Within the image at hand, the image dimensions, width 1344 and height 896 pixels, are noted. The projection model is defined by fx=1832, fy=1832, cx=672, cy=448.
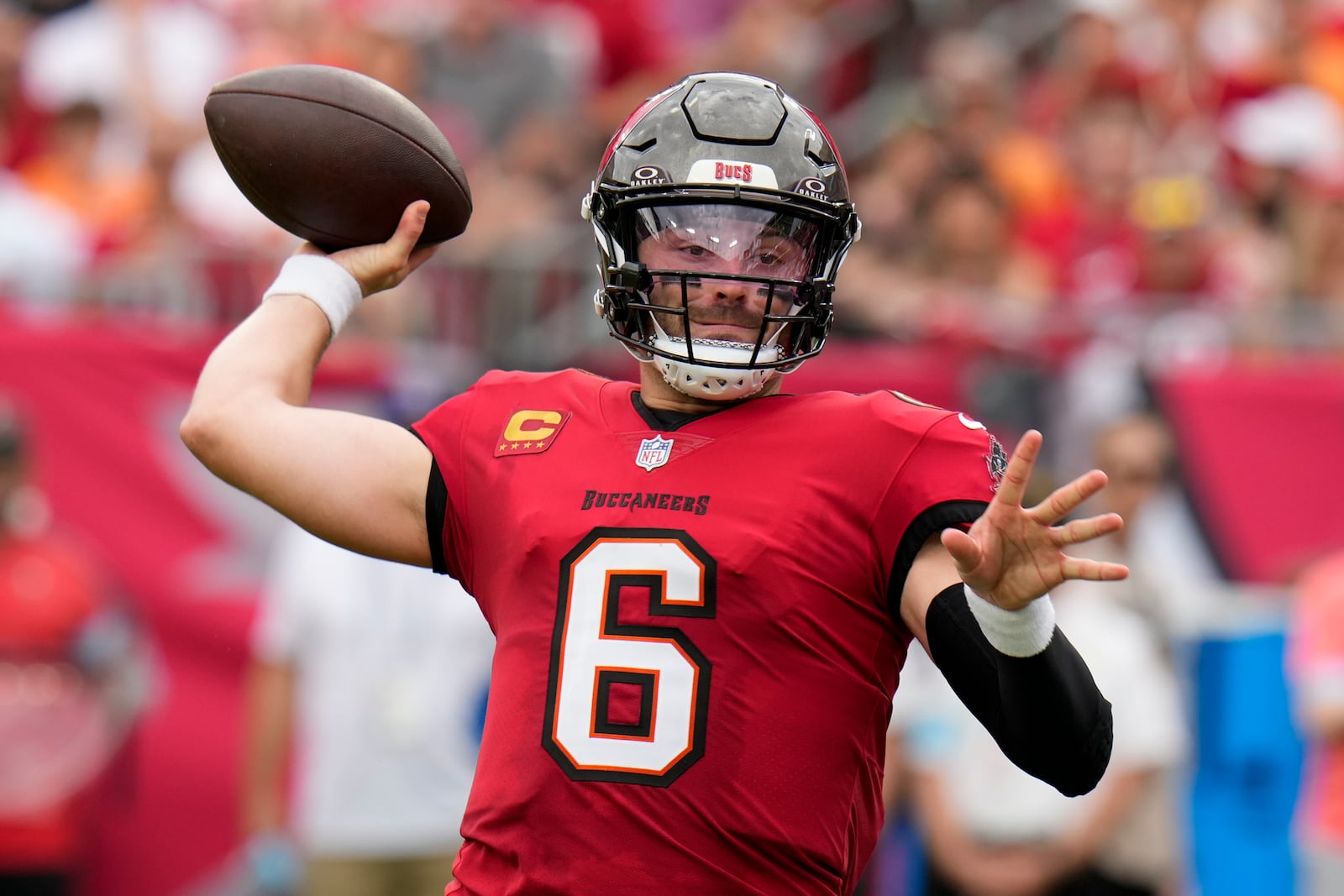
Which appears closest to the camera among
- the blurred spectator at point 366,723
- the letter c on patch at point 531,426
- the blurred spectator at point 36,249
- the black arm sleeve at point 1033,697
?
the black arm sleeve at point 1033,697

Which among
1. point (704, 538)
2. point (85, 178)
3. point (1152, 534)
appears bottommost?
point (1152, 534)

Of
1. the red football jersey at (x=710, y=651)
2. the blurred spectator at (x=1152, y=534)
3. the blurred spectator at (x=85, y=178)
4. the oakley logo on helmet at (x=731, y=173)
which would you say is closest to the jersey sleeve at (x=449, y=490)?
the red football jersey at (x=710, y=651)

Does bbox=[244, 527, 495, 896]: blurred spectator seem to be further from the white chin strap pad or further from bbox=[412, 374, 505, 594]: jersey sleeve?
Result: the white chin strap pad

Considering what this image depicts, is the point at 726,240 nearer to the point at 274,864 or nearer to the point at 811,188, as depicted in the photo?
the point at 811,188

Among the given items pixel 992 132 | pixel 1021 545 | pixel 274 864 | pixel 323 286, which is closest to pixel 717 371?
pixel 1021 545

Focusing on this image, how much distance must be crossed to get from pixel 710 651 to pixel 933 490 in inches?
14.8

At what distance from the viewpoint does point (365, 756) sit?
5871 millimetres

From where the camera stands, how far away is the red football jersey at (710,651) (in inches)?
97.2

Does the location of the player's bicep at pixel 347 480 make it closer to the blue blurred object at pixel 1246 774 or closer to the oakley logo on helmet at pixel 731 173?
the oakley logo on helmet at pixel 731 173

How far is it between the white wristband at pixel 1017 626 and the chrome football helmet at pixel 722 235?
54 cm

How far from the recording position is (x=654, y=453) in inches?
104

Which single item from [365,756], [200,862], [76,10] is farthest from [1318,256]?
[76,10]

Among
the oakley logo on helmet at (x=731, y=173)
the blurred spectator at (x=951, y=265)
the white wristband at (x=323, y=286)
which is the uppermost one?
the oakley logo on helmet at (x=731, y=173)

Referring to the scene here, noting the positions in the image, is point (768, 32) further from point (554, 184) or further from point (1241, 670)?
point (1241, 670)
